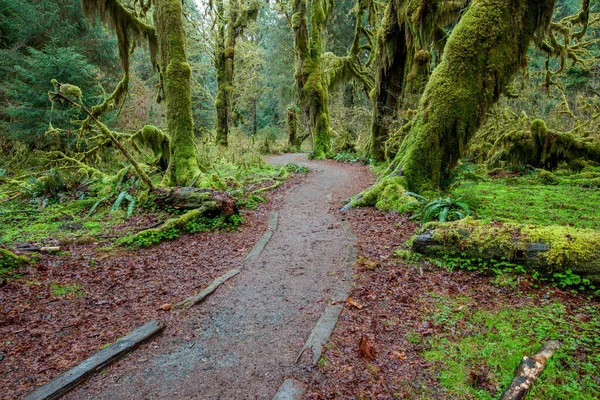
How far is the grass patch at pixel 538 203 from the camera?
5.89 metres

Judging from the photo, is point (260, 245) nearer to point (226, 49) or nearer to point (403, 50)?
point (403, 50)

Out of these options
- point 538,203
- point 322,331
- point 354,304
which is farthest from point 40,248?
point 538,203

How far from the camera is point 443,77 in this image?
7297 mm

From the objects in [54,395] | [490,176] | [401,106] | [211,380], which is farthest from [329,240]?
[401,106]

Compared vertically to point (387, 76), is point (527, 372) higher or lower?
lower

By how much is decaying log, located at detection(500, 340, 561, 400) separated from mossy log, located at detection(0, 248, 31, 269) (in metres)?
6.48

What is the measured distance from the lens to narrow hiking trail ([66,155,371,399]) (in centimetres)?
287

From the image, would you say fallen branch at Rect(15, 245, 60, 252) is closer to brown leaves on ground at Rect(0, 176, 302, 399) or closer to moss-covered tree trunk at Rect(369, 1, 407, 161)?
brown leaves on ground at Rect(0, 176, 302, 399)

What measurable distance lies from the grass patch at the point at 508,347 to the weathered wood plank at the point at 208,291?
290 centimetres

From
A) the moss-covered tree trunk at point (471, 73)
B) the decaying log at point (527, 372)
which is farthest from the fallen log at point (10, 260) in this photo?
the moss-covered tree trunk at point (471, 73)

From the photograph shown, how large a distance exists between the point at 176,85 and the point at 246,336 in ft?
26.3

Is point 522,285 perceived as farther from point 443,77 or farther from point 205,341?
point 443,77

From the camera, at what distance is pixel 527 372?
2.53 m

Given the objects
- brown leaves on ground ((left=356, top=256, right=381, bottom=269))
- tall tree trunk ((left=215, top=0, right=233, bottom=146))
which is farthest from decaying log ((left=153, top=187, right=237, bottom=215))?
tall tree trunk ((left=215, top=0, right=233, bottom=146))
